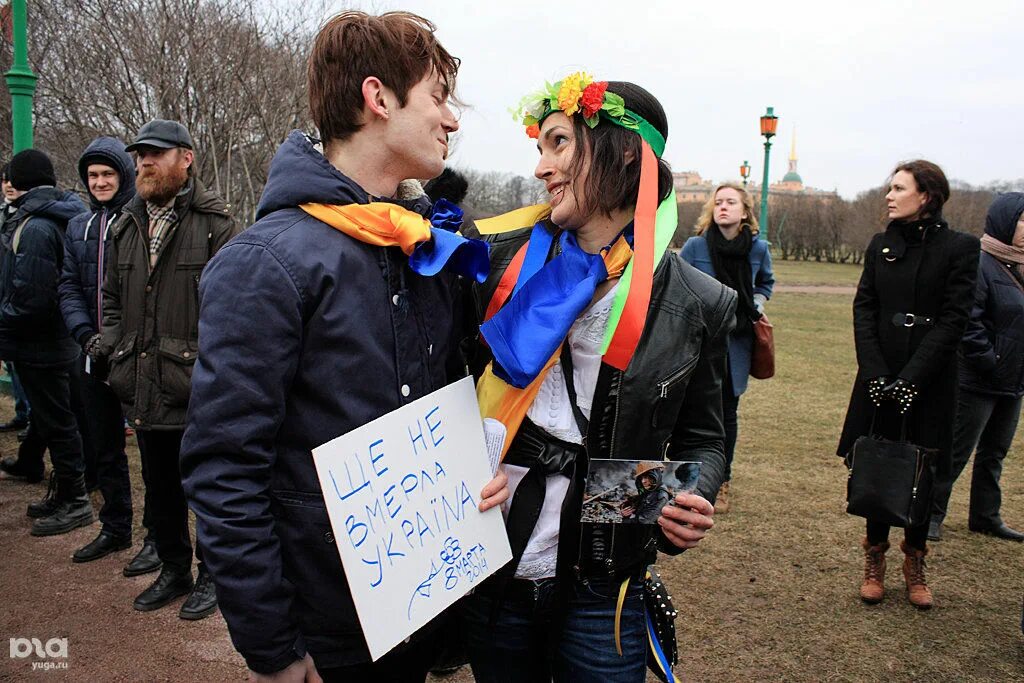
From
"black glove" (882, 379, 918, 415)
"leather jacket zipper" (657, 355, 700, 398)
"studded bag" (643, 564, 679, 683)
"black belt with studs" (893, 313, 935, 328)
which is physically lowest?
"studded bag" (643, 564, 679, 683)

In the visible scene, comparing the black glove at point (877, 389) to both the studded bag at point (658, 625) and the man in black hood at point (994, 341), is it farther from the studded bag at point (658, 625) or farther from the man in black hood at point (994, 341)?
the studded bag at point (658, 625)

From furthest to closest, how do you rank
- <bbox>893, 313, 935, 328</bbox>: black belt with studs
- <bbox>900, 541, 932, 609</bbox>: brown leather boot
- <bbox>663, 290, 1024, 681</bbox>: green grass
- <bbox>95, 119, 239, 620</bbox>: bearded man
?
<bbox>900, 541, 932, 609</bbox>: brown leather boot
<bbox>893, 313, 935, 328</bbox>: black belt with studs
<bbox>95, 119, 239, 620</bbox>: bearded man
<bbox>663, 290, 1024, 681</bbox>: green grass

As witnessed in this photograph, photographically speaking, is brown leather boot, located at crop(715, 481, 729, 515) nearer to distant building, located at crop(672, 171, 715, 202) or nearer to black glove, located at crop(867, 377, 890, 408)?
black glove, located at crop(867, 377, 890, 408)

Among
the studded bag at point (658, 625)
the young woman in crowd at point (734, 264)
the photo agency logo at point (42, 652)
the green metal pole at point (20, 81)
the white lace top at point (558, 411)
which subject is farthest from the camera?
the green metal pole at point (20, 81)

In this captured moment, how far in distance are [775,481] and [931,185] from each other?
288 cm

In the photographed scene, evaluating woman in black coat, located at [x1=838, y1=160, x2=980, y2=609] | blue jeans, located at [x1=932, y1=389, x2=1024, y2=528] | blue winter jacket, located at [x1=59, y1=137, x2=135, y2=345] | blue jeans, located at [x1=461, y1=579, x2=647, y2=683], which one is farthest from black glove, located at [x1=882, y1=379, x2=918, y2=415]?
blue winter jacket, located at [x1=59, y1=137, x2=135, y2=345]

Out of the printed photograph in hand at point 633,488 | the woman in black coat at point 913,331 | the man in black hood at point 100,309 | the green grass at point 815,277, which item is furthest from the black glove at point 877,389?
the green grass at point 815,277

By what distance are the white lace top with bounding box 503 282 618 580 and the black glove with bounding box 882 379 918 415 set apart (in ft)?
8.54

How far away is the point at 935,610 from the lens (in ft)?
13.0

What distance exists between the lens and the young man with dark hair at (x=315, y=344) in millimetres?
1381

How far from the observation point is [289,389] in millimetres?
1484

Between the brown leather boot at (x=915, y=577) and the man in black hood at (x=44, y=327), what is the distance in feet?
16.5

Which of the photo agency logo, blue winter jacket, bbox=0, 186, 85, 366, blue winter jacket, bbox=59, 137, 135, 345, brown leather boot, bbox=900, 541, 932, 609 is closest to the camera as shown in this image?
the photo agency logo

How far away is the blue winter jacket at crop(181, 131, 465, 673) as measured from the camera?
1378mm
